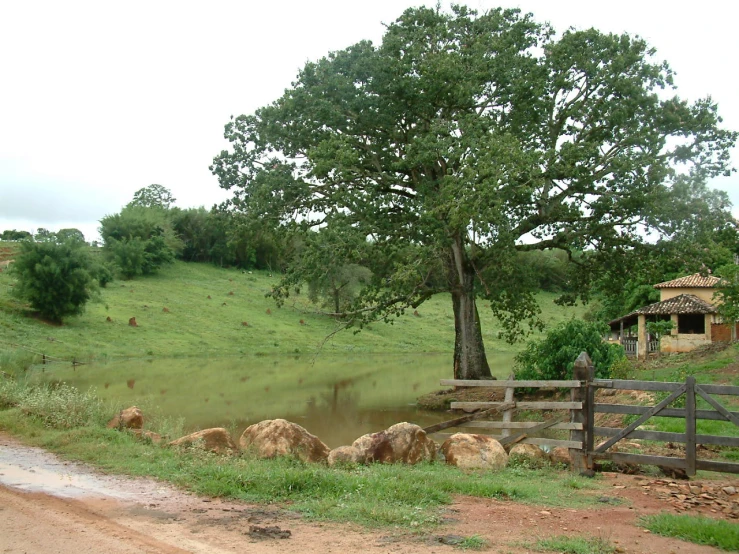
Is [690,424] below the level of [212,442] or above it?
above

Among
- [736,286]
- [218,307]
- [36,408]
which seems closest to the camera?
[36,408]

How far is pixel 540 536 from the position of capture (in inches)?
292

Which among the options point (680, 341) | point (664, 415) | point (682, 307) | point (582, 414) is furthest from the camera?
point (680, 341)

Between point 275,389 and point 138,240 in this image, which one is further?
point 138,240

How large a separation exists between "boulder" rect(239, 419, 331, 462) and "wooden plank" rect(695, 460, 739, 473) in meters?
5.86

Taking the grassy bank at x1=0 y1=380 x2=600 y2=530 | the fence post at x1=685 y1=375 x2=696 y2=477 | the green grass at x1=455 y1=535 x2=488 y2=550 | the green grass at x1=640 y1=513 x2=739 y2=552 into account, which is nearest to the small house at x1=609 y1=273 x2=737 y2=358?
the fence post at x1=685 y1=375 x2=696 y2=477

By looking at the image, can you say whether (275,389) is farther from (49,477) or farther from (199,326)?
(199,326)

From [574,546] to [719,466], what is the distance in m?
4.33

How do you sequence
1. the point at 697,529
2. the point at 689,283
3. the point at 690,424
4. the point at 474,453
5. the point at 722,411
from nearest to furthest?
the point at 697,529, the point at 722,411, the point at 690,424, the point at 474,453, the point at 689,283

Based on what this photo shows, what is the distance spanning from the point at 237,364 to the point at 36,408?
91.3 ft

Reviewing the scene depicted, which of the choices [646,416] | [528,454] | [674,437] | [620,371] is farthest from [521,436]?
[620,371]

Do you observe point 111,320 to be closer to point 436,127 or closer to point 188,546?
point 436,127

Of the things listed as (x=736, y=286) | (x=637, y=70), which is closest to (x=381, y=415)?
(x=736, y=286)

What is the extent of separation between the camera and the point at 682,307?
134 feet
